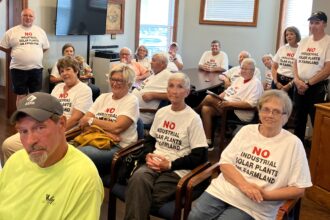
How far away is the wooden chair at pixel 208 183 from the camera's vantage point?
1992mm

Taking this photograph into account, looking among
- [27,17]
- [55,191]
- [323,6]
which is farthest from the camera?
[27,17]

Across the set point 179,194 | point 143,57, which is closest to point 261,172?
point 179,194

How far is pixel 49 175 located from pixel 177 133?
1.21m

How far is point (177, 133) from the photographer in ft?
8.30

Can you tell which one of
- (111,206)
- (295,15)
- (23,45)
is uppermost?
(295,15)

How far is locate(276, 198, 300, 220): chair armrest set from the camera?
1.96m

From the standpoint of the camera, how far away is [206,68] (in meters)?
6.53

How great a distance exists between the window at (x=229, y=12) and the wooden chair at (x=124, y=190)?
5.38 meters

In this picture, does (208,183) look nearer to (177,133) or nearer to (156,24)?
(177,133)

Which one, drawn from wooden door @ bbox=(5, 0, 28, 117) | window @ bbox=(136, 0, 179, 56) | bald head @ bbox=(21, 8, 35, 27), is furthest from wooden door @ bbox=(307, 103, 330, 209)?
window @ bbox=(136, 0, 179, 56)

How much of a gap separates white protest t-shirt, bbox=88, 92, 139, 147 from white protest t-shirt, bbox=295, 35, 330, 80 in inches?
72.5

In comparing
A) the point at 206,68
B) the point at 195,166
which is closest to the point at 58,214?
the point at 195,166

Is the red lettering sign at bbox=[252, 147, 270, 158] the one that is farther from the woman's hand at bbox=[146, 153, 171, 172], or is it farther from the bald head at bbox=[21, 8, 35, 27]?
the bald head at bbox=[21, 8, 35, 27]

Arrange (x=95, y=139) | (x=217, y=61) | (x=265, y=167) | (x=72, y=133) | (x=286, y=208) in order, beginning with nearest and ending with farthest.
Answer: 1. (x=286, y=208)
2. (x=265, y=167)
3. (x=95, y=139)
4. (x=72, y=133)
5. (x=217, y=61)
